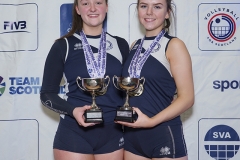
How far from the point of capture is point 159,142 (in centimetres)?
183

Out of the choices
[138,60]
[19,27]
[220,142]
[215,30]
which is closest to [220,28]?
[215,30]

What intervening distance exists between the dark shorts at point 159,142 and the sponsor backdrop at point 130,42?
0.86 metres

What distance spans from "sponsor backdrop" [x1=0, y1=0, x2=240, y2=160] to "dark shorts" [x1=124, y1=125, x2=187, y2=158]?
0.86 metres

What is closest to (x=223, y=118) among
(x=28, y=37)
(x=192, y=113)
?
(x=192, y=113)

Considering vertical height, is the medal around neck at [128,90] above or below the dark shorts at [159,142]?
above

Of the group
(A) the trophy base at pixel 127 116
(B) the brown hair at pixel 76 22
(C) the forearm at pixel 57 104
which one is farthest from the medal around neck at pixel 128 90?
(B) the brown hair at pixel 76 22

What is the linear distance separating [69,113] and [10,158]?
1.13 m

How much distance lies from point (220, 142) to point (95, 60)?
4.22 ft

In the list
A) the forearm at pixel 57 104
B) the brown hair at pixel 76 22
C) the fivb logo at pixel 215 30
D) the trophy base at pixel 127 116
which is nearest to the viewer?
the trophy base at pixel 127 116

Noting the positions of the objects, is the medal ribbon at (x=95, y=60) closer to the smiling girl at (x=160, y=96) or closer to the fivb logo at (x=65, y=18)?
the smiling girl at (x=160, y=96)

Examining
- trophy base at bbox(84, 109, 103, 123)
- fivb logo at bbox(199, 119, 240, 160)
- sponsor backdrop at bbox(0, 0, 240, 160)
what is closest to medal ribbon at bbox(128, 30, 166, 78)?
trophy base at bbox(84, 109, 103, 123)

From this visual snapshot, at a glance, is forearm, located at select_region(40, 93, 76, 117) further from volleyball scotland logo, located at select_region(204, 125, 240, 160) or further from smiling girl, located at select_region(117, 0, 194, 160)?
volleyball scotland logo, located at select_region(204, 125, 240, 160)

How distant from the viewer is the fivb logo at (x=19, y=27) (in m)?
2.69

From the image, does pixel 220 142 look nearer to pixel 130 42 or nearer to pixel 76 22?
pixel 130 42
